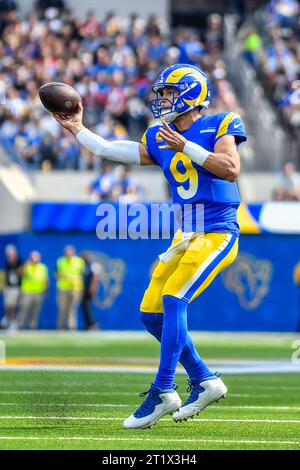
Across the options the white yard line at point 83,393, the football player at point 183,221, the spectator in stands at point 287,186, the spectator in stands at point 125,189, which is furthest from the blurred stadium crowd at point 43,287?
the football player at point 183,221

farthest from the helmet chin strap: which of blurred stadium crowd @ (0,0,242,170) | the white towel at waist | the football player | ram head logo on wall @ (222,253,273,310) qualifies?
blurred stadium crowd @ (0,0,242,170)

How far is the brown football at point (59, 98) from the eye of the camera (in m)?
7.42

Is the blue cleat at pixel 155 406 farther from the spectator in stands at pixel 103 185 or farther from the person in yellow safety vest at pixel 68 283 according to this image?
the spectator in stands at pixel 103 185

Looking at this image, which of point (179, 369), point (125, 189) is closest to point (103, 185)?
point (125, 189)

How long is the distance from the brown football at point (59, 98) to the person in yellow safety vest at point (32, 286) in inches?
540

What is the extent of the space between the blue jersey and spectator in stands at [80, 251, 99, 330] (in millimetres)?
13996

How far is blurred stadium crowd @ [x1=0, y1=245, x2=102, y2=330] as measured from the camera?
21156 millimetres

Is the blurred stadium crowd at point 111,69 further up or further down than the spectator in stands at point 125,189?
further up

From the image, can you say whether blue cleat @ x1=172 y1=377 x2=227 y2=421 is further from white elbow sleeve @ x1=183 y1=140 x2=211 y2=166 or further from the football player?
white elbow sleeve @ x1=183 y1=140 x2=211 y2=166

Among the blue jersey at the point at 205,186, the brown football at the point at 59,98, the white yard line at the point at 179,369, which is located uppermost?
the brown football at the point at 59,98

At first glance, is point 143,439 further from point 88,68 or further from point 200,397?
point 88,68

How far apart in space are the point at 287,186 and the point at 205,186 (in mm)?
14609

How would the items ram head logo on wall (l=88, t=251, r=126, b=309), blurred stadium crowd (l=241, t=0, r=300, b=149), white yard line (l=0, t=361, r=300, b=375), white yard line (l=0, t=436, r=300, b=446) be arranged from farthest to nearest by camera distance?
blurred stadium crowd (l=241, t=0, r=300, b=149) → ram head logo on wall (l=88, t=251, r=126, b=309) → white yard line (l=0, t=361, r=300, b=375) → white yard line (l=0, t=436, r=300, b=446)

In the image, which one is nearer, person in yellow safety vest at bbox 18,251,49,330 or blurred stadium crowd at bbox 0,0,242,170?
person in yellow safety vest at bbox 18,251,49,330
